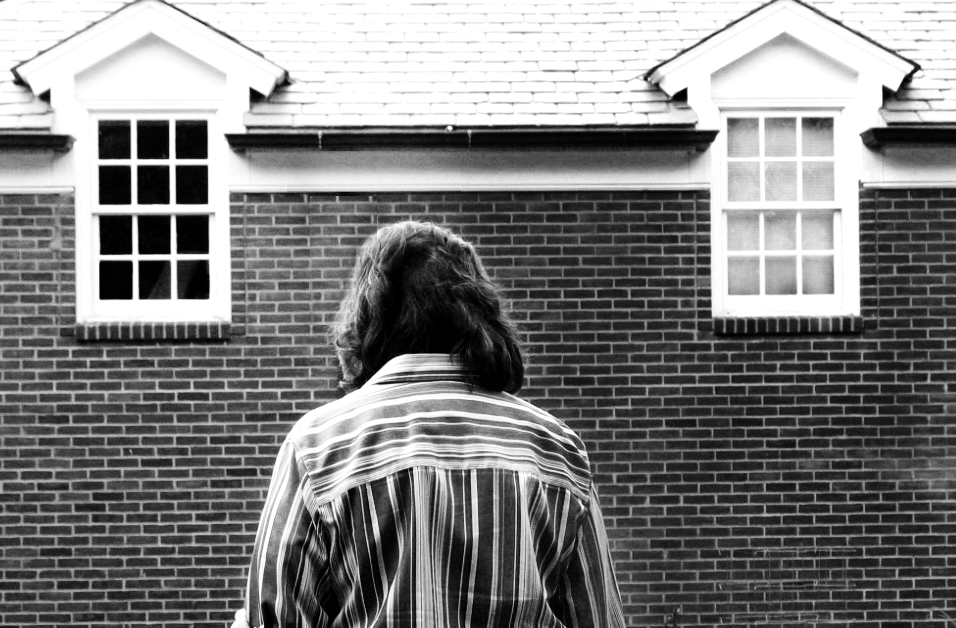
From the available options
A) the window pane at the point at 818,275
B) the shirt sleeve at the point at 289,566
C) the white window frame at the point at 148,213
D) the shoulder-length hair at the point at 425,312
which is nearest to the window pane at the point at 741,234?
the window pane at the point at 818,275

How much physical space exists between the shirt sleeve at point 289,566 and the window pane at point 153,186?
19.3 ft

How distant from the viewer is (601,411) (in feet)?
24.1

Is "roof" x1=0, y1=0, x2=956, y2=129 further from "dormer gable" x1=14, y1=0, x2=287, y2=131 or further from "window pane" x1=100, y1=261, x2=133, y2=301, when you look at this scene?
"window pane" x1=100, y1=261, x2=133, y2=301

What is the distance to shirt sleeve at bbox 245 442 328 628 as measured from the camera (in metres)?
1.94

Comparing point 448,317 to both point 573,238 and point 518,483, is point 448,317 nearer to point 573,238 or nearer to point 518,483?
point 518,483

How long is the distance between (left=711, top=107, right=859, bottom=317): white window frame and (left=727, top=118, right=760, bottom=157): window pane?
75mm

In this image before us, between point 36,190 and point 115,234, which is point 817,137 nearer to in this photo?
point 115,234

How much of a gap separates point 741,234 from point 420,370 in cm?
594

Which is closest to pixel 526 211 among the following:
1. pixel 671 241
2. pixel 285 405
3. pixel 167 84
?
pixel 671 241

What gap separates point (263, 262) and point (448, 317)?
537 cm

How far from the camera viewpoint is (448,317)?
2133mm

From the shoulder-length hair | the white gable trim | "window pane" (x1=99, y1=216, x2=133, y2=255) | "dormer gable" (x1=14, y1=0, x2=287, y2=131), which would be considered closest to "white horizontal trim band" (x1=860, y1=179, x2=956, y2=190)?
the white gable trim

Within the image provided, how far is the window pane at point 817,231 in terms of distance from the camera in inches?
301

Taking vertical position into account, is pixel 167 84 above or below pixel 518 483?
above
